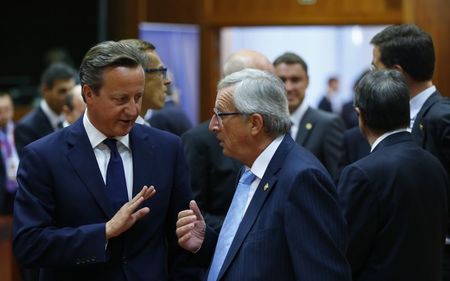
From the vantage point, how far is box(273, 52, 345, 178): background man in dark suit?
5.19 meters

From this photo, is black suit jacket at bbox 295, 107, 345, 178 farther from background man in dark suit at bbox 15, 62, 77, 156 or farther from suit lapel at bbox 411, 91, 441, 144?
background man in dark suit at bbox 15, 62, 77, 156

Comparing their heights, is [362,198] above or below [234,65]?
below

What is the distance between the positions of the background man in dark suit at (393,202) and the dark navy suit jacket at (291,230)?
1.52 feet

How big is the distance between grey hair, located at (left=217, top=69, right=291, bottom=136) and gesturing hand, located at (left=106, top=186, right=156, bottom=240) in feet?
1.52

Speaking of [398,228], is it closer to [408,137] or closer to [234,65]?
[408,137]

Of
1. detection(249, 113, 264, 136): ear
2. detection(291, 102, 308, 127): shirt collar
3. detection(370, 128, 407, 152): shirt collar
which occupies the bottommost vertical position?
detection(291, 102, 308, 127): shirt collar

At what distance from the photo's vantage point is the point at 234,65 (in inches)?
178

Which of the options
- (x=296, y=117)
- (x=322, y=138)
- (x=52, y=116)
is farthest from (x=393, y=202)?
(x=52, y=116)

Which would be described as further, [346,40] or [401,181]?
[346,40]

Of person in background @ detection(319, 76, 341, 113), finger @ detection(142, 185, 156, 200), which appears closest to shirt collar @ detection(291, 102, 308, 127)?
finger @ detection(142, 185, 156, 200)

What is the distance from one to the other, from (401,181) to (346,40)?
1447 centimetres

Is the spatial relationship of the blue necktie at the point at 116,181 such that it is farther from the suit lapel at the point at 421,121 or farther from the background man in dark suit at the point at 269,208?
the suit lapel at the point at 421,121

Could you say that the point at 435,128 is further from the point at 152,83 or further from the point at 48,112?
the point at 48,112

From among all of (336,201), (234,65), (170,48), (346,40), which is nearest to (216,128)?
(336,201)
